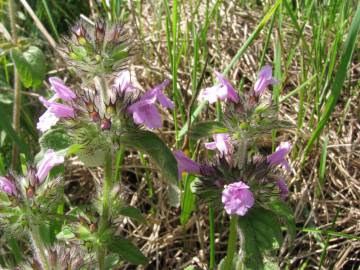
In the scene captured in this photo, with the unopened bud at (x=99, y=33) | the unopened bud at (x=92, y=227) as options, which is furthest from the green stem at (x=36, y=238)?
the unopened bud at (x=99, y=33)

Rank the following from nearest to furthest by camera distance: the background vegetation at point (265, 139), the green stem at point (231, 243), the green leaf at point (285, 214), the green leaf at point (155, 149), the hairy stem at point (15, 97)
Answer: the green leaf at point (155, 149) → the green leaf at point (285, 214) → the green stem at point (231, 243) → the background vegetation at point (265, 139) → the hairy stem at point (15, 97)

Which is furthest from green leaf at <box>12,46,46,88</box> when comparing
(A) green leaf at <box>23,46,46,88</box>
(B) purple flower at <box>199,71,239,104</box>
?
(B) purple flower at <box>199,71,239,104</box>

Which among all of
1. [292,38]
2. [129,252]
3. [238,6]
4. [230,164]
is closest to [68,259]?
[129,252]

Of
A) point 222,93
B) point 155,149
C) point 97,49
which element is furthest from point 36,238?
point 222,93

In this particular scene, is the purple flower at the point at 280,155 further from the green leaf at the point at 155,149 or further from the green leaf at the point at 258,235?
the green leaf at the point at 155,149

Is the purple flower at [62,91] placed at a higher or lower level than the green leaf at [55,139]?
higher

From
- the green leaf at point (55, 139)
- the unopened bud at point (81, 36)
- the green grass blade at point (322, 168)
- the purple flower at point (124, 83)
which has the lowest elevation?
the green grass blade at point (322, 168)
